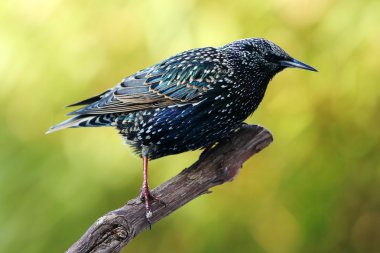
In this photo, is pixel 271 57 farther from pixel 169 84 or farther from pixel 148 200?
pixel 148 200

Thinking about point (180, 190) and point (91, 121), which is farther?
point (91, 121)

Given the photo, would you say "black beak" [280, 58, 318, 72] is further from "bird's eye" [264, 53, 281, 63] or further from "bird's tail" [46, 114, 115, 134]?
"bird's tail" [46, 114, 115, 134]

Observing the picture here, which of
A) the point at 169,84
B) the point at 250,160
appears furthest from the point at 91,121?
the point at 250,160

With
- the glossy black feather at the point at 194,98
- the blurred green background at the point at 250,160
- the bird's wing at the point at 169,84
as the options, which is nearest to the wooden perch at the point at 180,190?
the glossy black feather at the point at 194,98

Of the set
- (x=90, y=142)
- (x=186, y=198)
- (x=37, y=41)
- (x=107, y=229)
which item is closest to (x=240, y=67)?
(x=186, y=198)

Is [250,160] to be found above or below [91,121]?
below
